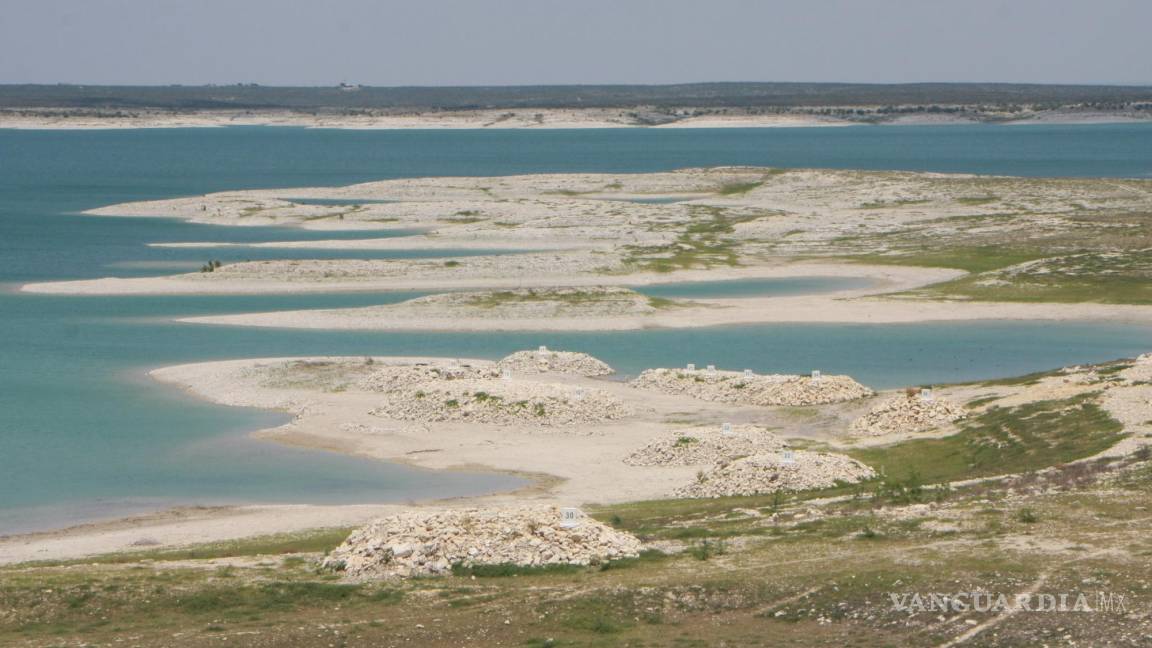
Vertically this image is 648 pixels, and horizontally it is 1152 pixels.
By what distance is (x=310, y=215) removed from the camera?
326ft

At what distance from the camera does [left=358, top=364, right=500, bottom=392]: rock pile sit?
4228 cm

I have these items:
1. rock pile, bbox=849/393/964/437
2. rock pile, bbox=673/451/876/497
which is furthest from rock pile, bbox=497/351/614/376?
rock pile, bbox=673/451/876/497

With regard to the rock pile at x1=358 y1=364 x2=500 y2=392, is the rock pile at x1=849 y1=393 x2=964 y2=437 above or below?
above

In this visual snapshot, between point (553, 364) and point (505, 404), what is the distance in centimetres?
649

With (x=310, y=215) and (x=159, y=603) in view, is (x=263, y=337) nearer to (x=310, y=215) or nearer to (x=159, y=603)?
(x=159, y=603)

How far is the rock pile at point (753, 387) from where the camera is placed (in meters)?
39.4

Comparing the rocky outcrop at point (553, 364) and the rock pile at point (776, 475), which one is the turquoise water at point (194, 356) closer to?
the rocky outcrop at point (553, 364)

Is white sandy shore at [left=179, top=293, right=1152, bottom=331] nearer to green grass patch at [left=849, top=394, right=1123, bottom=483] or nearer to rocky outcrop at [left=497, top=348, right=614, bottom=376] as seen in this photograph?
rocky outcrop at [left=497, top=348, right=614, bottom=376]

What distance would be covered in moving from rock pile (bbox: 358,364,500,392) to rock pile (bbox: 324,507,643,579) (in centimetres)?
1792

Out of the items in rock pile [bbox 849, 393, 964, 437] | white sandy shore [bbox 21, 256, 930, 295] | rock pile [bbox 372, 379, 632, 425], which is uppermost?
rock pile [bbox 849, 393, 964, 437]

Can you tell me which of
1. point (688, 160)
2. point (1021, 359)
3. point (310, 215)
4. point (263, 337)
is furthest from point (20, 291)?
point (688, 160)

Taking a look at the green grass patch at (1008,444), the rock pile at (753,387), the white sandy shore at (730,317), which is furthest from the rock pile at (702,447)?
the white sandy shore at (730,317)

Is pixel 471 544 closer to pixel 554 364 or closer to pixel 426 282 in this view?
pixel 554 364

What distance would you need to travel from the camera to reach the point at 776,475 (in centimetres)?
3034
